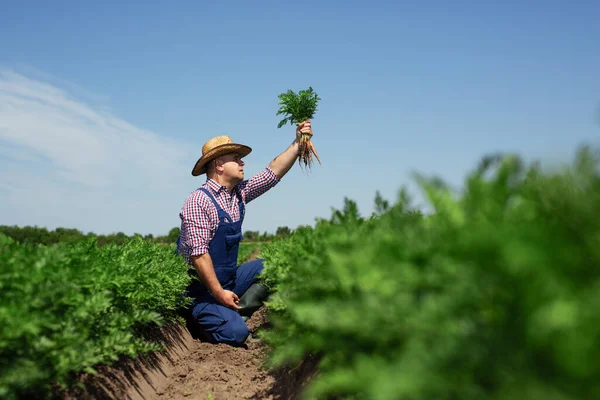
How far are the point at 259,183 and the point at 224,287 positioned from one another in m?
1.68

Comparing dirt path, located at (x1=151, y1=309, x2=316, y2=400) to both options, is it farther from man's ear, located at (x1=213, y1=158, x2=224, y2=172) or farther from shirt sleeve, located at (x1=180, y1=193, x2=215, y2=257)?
man's ear, located at (x1=213, y1=158, x2=224, y2=172)

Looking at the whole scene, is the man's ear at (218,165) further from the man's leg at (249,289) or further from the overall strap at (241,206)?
the man's leg at (249,289)

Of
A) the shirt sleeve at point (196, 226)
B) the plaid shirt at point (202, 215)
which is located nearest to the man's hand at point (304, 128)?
the plaid shirt at point (202, 215)

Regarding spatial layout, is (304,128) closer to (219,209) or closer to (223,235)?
(219,209)

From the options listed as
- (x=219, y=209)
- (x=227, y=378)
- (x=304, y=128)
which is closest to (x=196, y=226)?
(x=219, y=209)

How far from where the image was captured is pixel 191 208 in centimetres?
721

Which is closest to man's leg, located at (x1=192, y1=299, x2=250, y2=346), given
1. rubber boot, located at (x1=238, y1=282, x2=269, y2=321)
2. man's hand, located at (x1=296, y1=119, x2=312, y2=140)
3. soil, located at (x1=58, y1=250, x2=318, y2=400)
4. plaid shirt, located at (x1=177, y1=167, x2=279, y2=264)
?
soil, located at (x1=58, y1=250, x2=318, y2=400)

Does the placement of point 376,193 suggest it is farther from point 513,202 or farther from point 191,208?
Result: point 191,208

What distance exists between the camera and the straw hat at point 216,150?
307 inches

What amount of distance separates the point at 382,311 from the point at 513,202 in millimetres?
1013

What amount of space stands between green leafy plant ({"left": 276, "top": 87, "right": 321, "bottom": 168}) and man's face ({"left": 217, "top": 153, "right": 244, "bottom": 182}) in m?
1.07

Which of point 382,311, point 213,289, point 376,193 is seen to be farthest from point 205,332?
point 382,311

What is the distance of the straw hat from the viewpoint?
779 centimetres

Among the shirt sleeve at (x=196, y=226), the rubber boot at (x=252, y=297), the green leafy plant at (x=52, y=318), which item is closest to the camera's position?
the green leafy plant at (x=52, y=318)
